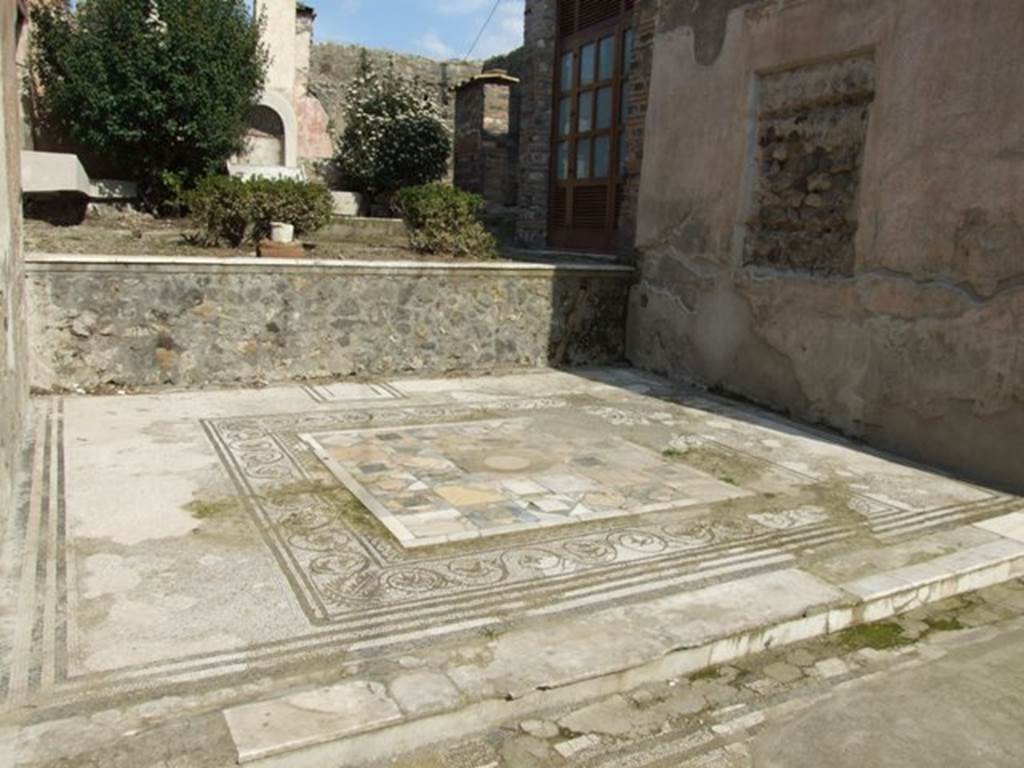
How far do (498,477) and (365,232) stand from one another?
557 cm

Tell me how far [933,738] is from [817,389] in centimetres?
323

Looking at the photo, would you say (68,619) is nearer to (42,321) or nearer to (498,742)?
(498,742)

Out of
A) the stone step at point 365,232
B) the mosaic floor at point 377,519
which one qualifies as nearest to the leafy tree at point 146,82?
the stone step at point 365,232

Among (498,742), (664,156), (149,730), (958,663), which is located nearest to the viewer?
(149,730)

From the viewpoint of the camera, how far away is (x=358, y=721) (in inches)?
76.5

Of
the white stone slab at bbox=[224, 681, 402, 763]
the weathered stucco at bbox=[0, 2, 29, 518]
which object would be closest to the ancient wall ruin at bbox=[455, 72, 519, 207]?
the weathered stucco at bbox=[0, 2, 29, 518]

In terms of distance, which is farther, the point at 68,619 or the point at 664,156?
the point at 664,156

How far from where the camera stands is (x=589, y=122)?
8453mm

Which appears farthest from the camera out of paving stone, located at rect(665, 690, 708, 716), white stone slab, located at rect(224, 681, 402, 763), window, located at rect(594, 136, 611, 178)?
window, located at rect(594, 136, 611, 178)

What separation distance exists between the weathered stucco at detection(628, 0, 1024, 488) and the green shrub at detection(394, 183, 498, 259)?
1633 mm

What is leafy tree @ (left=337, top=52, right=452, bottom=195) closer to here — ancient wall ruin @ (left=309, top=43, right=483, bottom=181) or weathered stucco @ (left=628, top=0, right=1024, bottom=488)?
ancient wall ruin @ (left=309, top=43, right=483, bottom=181)

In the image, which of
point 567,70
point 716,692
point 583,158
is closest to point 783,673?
point 716,692

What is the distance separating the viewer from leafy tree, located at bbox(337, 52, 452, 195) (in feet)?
37.8

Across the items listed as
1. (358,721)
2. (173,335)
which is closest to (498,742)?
(358,721)
